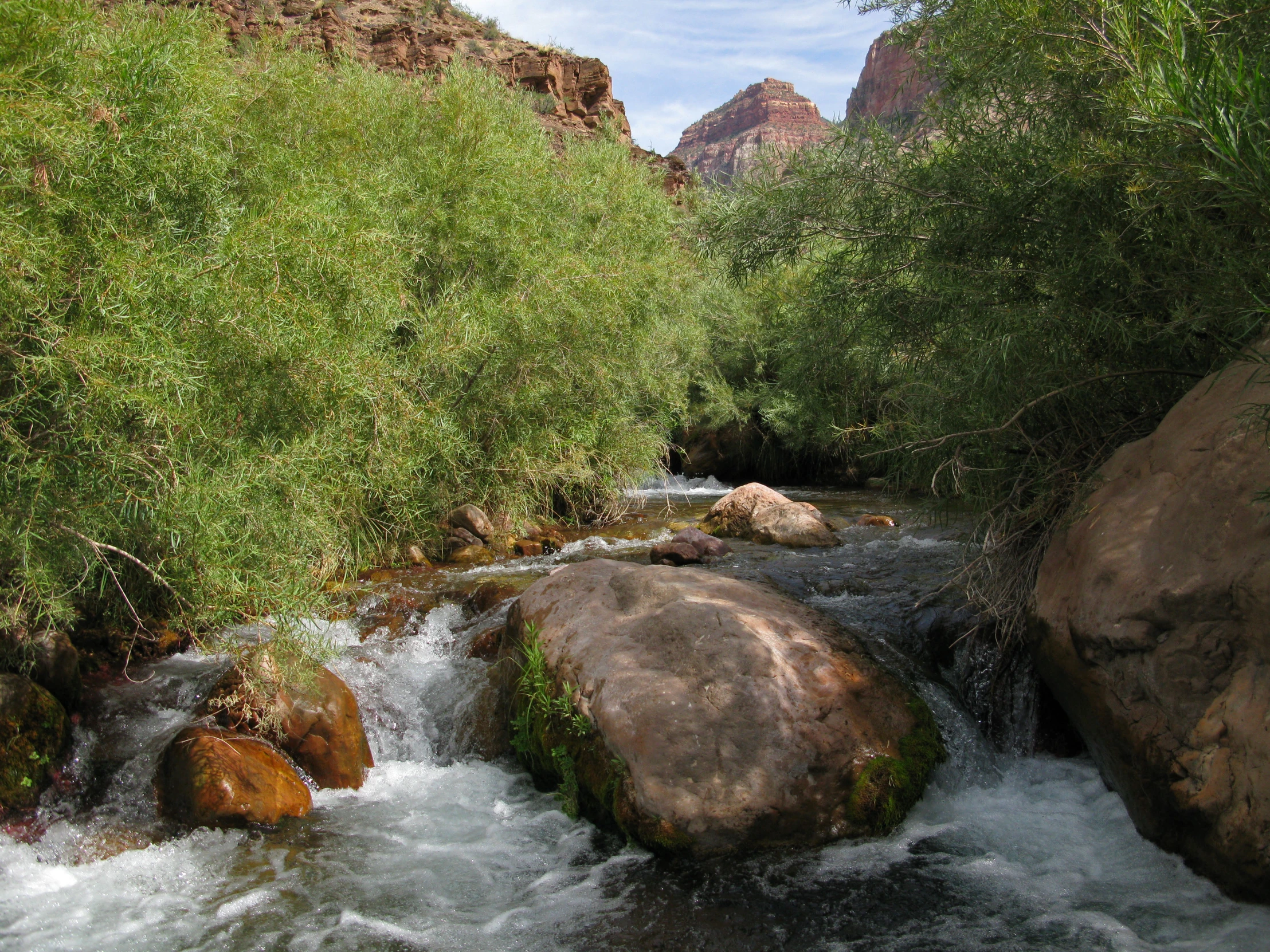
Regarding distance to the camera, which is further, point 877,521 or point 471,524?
point 877,521

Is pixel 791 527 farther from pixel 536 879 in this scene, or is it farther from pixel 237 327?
pixel 237 327

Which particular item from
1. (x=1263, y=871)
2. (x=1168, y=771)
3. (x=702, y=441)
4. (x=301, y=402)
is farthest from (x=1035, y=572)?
(x=702, y=441)

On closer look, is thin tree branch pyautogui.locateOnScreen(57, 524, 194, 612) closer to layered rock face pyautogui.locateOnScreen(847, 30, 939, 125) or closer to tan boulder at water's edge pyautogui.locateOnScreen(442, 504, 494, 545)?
tan boulder at water's edge pyautogui.locateOnScreen(442, 504, 494, 545)

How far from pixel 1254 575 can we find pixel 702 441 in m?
15.9

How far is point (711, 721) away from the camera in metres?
4.12

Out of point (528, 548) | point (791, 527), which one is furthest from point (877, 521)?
point (528, 548)

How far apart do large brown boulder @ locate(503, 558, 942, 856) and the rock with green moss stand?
2.40 metres

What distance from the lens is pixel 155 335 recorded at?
12.8 feet

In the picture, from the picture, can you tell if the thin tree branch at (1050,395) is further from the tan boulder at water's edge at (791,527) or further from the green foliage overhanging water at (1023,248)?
the tan boulder at water's edge at (791,527)

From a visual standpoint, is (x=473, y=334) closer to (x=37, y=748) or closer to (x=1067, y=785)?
(x=37, y=748)

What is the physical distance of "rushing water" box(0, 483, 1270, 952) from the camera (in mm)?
3295

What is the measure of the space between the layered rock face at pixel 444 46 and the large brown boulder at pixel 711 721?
15.5 m

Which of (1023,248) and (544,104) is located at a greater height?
(544,104)

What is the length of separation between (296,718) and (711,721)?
245 cm
